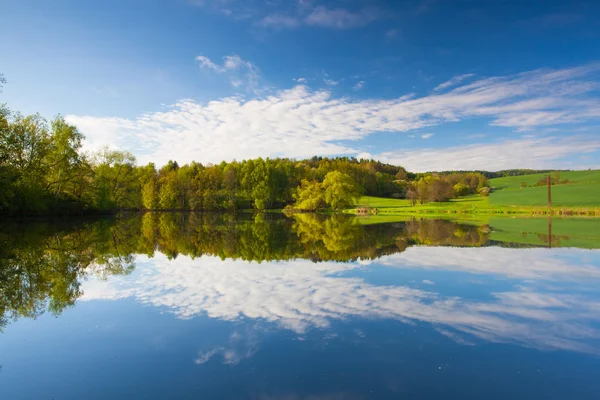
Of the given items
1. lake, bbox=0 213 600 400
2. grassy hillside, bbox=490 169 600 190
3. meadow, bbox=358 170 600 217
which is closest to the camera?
lake, bbox=0 213 600 400

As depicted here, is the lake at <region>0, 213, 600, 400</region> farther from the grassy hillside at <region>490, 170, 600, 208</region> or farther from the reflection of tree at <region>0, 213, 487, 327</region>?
the grassy hillside at <region>490, 170, 600, 208</region>

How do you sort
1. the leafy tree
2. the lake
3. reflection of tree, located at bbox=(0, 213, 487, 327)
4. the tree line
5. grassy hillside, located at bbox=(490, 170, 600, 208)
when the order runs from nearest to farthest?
the lake < reflection of tree, located at bbox=(0, 213, 487, 327) < the tree line < grassy hillside, located at bbox=(490, 170, 600, 208) < the leafy tree

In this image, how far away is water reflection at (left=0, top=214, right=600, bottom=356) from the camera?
316 inches

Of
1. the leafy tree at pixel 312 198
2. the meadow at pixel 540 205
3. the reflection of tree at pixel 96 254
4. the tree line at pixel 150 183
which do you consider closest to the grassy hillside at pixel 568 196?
the meadow at pixel 540 205

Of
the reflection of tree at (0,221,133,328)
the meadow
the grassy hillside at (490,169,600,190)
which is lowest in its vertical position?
the reflection of tree at (0,221,133,328)

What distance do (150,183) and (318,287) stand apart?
87.1 m

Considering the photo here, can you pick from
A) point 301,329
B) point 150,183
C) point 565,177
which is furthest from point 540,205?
point 150,183

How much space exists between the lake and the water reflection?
0.07m

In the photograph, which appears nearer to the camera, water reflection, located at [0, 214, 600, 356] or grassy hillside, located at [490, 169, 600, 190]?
water reflection, located at [0, 214, 600, 356]

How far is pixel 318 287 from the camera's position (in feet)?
37.0

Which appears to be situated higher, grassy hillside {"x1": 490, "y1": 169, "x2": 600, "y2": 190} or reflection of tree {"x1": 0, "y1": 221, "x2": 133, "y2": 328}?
grassy hillside {"x1": 490, "y1": 169, "x2": 600, "y2": 190}

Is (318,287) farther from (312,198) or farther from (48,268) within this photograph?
(312,198)

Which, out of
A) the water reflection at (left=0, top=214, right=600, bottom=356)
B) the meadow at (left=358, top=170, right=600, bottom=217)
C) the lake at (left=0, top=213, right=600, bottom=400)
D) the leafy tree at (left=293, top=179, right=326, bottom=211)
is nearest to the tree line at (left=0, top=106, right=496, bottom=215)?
the leafy tree at (left=293, top=179, right=326, bottom=211)

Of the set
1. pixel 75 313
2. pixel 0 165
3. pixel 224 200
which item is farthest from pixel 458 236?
pixel 224 200
